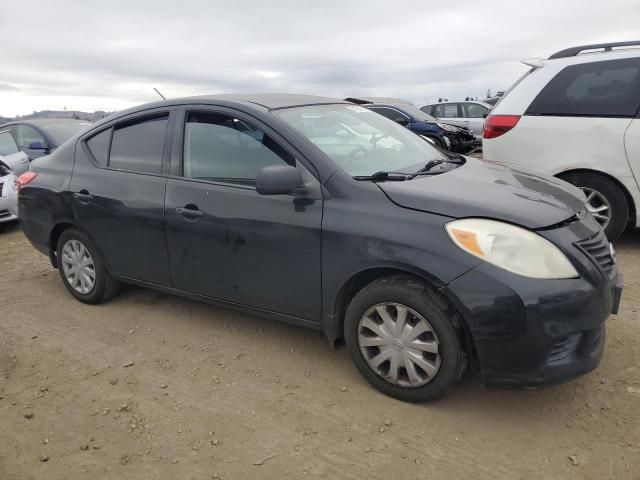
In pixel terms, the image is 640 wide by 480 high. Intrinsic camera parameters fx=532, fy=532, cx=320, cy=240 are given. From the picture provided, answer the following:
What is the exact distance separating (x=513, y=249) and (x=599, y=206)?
306cm

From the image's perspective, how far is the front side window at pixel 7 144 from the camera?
30.1 ft

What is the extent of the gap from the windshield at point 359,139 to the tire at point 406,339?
72 cm

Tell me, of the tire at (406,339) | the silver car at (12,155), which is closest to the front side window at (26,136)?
the silver car at (12,155)

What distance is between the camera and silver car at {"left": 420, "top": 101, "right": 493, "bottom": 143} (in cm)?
1503

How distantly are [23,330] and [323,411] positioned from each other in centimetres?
248

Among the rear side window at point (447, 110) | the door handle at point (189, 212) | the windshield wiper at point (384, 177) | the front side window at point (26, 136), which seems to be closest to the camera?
the windshield wiper at point (384, 177)

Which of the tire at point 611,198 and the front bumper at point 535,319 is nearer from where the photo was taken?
the front bumper at point 535,319

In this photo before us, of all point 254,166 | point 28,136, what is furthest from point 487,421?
point 28,136

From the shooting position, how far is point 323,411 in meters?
2.80

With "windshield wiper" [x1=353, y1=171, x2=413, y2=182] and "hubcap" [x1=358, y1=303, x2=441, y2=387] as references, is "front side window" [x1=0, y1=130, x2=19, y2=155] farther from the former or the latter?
"hubcap" [x1=358, y1=303, x2=441, y2=387]

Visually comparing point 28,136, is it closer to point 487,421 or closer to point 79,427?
point 79,427

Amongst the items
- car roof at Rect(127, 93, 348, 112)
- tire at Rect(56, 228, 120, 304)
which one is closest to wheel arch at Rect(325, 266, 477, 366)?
car roof at Rect(127, 93, 348, 112)

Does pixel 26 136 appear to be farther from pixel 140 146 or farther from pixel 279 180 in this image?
pixel 279 180

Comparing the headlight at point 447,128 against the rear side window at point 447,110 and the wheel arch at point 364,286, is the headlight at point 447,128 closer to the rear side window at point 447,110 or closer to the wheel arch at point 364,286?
the rear side window at point 447,110
